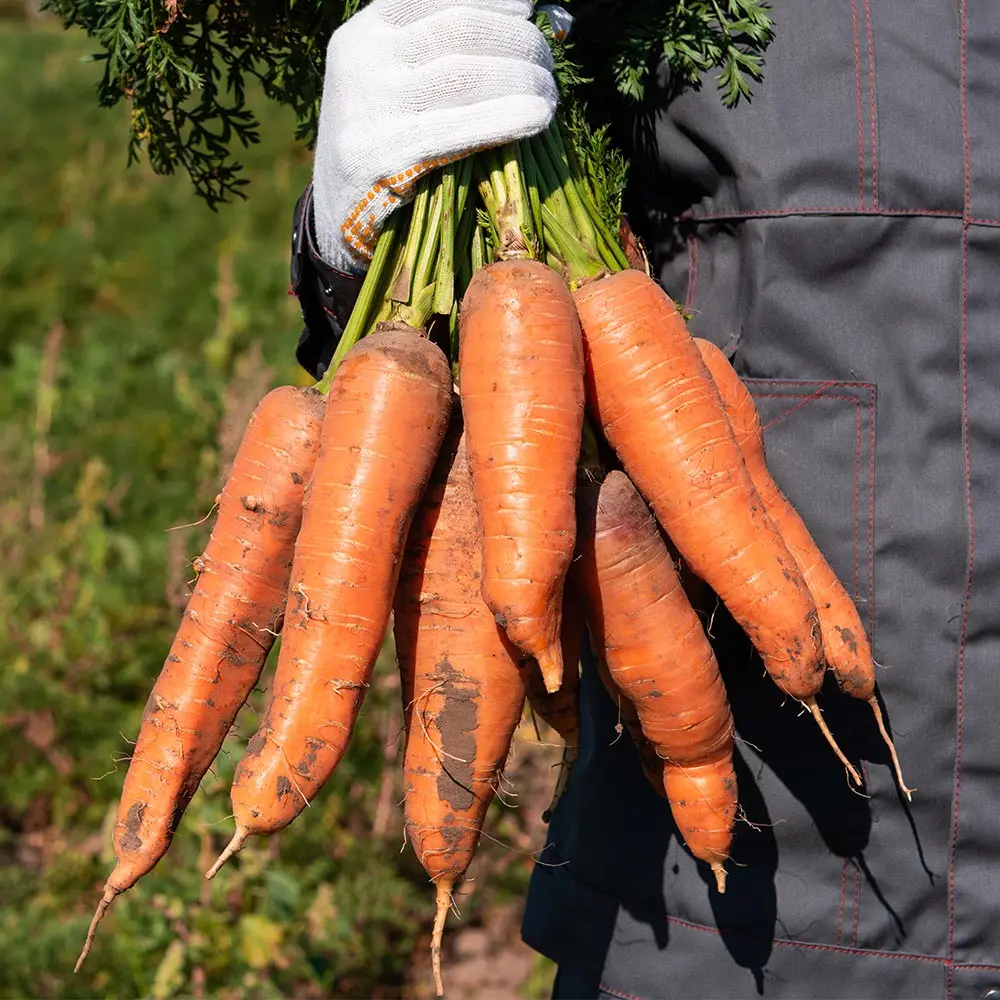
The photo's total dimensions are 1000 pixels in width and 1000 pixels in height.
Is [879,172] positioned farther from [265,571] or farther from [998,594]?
[265,571]

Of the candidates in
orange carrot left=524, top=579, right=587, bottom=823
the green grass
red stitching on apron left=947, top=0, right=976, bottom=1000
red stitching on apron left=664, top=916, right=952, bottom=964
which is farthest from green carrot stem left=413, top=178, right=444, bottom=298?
red stitching on apron left=664, top=916, right=952, bottom=964

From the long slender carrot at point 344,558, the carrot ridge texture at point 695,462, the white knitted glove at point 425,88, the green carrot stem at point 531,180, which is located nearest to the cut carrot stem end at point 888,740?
the carrot ridge texture at point 695,462

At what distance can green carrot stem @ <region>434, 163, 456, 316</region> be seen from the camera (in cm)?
156

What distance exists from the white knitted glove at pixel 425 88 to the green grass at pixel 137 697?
96cm

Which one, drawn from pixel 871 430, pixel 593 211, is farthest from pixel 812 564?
pixel 593 211

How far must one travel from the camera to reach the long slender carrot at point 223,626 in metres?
1.65

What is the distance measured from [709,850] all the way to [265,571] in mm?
762

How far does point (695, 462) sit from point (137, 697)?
2.65 metres

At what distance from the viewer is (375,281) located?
1613mm

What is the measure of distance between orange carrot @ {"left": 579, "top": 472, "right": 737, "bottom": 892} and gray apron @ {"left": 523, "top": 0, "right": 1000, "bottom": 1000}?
133 millimetres

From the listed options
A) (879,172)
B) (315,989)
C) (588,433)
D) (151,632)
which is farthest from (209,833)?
(879,172)

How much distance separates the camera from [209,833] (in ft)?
9.16

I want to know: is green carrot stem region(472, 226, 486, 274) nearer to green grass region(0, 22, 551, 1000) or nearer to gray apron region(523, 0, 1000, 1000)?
gray apron region(523, 0, 1000, 1000)

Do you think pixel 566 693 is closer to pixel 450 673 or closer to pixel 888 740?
pixel 450 673
